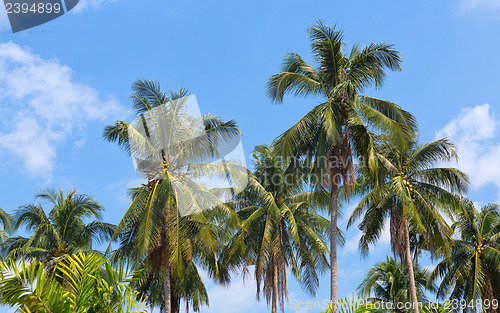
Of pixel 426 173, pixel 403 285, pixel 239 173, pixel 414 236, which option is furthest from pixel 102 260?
pixel 403 285

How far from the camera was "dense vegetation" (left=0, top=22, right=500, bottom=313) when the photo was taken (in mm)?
18953

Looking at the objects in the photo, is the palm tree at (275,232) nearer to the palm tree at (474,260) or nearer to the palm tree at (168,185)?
the palm tree at (168,185)

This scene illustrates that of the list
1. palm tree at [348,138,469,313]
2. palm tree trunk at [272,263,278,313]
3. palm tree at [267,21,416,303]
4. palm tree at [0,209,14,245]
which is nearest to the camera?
palm tree at [267,21,416,303]

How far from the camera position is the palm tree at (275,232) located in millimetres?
24578

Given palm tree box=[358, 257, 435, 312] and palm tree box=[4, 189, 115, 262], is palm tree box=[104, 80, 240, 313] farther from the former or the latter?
palm tree box=[358, 257, 435, 312]

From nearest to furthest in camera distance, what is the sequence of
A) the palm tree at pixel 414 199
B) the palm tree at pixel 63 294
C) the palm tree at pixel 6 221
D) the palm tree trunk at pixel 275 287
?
the palm tree at pixel 63 294
the palm tree at pixel 414 199
the palm tree trunk at pixel 275 287
the palm tree at pixel 6 221

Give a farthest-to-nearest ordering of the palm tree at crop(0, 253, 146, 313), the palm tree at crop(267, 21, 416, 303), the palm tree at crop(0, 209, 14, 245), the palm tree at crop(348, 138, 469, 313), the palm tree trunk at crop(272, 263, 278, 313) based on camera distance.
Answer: the palm tree at crop(0, 209, 14, 245) < the palm tree trunk at crop(272, 263, 278, 313) < the palm tree at crop(348, 138, 469, 313) < the palm tree at crop(267, 21, 416, 303) < the palm tree at crop(0, 253, 146, 313)

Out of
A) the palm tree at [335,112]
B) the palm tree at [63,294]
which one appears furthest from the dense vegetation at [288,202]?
the palm tree at [63,294]

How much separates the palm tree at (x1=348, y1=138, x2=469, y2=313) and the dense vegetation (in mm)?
55

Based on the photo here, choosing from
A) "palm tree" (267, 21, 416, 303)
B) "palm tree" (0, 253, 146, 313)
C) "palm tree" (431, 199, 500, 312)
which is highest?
"palm tree" (267, 21, 416, 303)

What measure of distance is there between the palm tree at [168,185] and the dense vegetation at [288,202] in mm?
45

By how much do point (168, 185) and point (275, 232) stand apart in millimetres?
7297

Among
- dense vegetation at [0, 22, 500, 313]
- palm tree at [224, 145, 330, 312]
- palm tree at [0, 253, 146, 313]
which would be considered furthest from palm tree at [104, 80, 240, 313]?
palm tree at [0, 253, 146, 313]

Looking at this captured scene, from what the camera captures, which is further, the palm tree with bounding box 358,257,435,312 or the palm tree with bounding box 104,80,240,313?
the palm tree with bounding box 358,257,435,312
